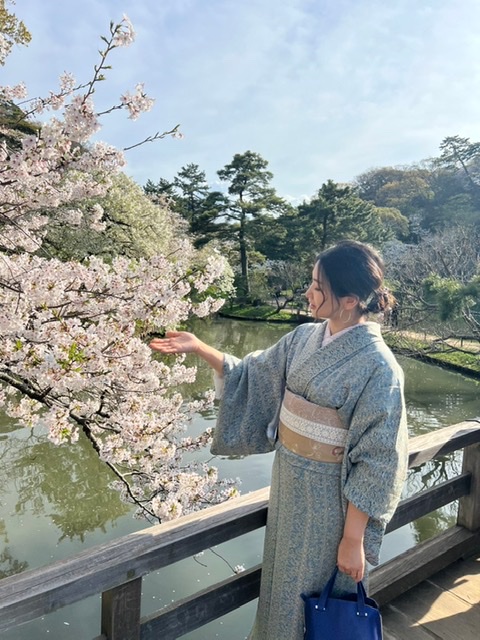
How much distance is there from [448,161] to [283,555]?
27647 mm

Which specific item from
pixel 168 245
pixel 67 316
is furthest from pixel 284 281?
pixel 67 316

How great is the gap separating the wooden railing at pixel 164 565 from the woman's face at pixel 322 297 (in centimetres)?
54

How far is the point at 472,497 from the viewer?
5.78 ft

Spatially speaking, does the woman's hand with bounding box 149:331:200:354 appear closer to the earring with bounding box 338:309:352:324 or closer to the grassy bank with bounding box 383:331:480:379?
the earring with bounding box 338:309:352:324

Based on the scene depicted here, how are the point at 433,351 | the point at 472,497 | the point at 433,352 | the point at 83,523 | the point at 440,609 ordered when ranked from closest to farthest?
the point at 440,609
the point at 472,497
the point at 83,523
the point at 433,351
the point at 433,352

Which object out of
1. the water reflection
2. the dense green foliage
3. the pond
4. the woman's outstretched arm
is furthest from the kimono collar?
the dense green foliage

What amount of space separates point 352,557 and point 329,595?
5.4 inches

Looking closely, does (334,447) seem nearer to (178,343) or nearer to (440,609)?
(178,343)

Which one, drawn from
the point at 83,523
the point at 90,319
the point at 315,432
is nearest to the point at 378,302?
the point at 315,432

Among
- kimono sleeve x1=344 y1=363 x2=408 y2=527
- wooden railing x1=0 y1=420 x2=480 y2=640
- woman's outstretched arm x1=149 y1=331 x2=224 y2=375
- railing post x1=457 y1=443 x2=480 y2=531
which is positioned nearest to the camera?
wooden railing x1=0 y1=420 x2=480 y2=640

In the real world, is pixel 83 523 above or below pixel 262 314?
below

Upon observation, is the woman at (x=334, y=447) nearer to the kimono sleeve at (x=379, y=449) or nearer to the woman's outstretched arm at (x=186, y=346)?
the kimono sleeve at (x=379, y=449)

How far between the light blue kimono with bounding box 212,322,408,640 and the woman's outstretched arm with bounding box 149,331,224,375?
0.34 ft

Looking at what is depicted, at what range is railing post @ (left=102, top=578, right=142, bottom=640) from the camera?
37.7 inches
